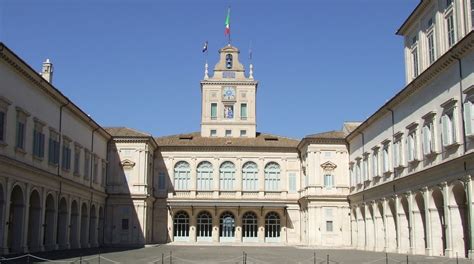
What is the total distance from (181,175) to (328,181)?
48.7ft

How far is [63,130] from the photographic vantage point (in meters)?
40.7

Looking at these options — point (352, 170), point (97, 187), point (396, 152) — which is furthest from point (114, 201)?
point (396, 152)

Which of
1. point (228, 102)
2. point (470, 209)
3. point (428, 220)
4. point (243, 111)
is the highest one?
point (228, 102)

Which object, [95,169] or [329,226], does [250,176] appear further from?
[95,169]

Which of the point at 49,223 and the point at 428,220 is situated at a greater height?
the point at 428,220

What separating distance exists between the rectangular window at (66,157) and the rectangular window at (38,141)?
4.62 m

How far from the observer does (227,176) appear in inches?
2409

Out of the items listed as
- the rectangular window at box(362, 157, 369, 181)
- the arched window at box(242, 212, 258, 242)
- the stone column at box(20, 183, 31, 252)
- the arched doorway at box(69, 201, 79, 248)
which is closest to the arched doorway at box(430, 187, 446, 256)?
the rectangular window at box(362, 157, 369, 181)

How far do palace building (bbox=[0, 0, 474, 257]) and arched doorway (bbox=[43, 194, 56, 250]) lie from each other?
62 millimetres

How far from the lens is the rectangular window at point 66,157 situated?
133ft

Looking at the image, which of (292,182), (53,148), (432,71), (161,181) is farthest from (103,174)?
(432,71)

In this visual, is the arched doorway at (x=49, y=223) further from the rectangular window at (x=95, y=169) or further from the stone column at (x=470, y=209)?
the stone column at (x=470, y=209)

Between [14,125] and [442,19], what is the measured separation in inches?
929

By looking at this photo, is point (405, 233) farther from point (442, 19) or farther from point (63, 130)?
point (63, 130)
